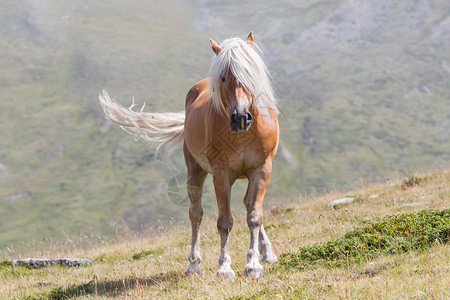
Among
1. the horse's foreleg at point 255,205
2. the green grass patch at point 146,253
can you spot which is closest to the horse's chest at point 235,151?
the horse's foreleg at point 255,205

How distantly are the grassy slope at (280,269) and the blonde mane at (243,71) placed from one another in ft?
7.70

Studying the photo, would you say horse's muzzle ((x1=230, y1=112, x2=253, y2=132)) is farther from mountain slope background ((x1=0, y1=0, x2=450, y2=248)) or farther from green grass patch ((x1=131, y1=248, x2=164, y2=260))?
mountain slope background ((x1=0, y1=0, x2=450, y2=248))

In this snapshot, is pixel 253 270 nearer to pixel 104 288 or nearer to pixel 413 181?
pixel 104 288

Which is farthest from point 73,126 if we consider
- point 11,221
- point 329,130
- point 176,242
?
point 176,242

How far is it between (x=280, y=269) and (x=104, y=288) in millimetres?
2677

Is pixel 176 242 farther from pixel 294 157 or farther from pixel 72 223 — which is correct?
pixel 294 157

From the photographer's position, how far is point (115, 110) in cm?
996

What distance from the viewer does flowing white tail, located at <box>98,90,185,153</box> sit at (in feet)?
31.5

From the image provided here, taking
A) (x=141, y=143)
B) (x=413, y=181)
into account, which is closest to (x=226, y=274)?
(x=413, y=181)

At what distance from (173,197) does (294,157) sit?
154m

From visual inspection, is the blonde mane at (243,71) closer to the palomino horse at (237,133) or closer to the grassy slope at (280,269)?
the palomino horse at (237,133)

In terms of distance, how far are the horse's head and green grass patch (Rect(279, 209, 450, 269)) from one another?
2.08m

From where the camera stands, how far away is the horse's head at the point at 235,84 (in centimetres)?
580

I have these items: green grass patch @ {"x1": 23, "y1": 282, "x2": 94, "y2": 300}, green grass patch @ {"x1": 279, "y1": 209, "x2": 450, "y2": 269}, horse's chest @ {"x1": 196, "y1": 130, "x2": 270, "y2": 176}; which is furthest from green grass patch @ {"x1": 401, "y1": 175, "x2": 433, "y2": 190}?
green grass patch @ {"x1": 23, "y1": 282, "x2": 94, "y2": 300}
